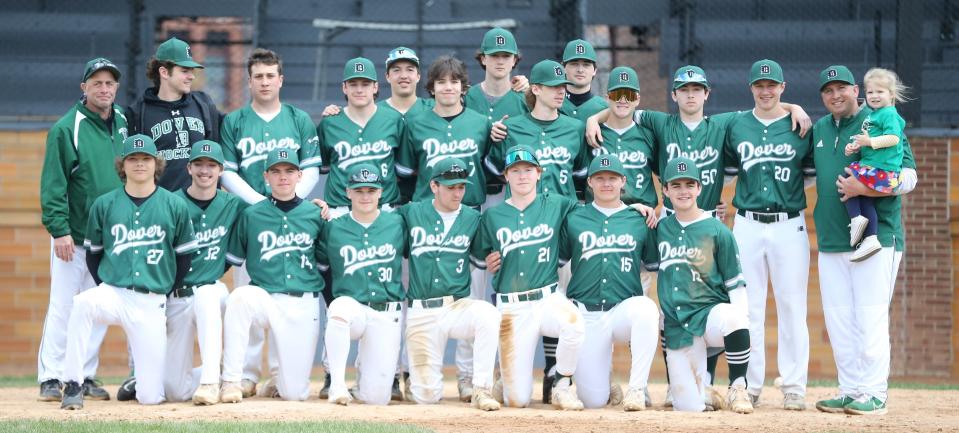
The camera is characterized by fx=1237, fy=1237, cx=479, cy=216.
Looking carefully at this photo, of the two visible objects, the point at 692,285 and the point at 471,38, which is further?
the point at 471,38

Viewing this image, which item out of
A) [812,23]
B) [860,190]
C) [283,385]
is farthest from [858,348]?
[812,23]

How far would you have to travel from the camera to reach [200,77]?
14328 mm

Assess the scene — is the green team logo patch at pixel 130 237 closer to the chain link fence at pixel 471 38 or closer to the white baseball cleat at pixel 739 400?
the white baseball cleat at pixel 739 400

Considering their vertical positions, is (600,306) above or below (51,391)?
above

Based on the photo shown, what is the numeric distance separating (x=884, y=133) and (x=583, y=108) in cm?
196

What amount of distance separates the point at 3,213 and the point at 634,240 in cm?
653

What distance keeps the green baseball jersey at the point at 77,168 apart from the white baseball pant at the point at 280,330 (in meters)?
1.13

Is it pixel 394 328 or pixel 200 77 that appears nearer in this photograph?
pixel 394 328

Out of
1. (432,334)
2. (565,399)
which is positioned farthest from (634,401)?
(432,334)

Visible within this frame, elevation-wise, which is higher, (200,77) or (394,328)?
(200,77)

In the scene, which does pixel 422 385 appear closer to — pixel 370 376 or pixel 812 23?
pixel 370 376

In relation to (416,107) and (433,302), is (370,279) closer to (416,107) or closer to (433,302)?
(433,302)

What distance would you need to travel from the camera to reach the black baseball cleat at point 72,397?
6.79m

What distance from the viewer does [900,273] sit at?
1132 centimetres
